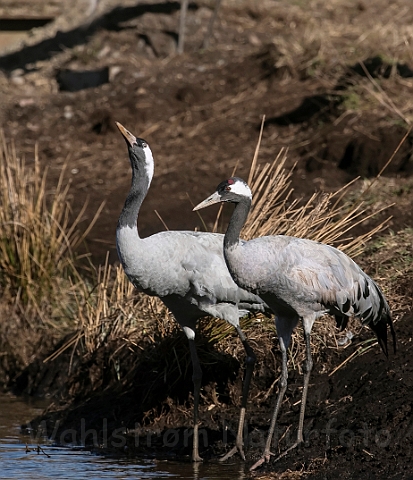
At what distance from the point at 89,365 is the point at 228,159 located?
15.0ft

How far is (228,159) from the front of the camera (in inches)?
456

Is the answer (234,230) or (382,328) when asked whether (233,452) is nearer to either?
(382,328)

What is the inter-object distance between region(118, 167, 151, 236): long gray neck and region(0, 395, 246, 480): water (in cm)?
145

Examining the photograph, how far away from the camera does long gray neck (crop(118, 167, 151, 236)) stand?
582 centimetres

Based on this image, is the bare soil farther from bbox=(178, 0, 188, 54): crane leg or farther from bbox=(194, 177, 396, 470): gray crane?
bbox=(194, 177, 396, 470): gray crane

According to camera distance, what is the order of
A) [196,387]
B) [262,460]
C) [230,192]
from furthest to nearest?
[196,387]
[262,460]
[230,192]

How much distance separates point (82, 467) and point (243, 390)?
1060 mm

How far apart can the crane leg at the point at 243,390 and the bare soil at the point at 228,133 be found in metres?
0.11

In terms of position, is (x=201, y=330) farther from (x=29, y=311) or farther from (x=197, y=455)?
(x=29, y=311)

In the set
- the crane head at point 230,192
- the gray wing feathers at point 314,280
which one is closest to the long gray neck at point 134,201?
the crane head at point 230,192

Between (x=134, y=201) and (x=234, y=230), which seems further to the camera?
(x=134, y=201)

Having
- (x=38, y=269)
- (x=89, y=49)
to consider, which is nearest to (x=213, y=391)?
(x=38, y=269)

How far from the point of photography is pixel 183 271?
5953mm

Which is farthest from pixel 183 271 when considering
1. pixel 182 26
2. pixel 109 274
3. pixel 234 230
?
pixel 182 26
